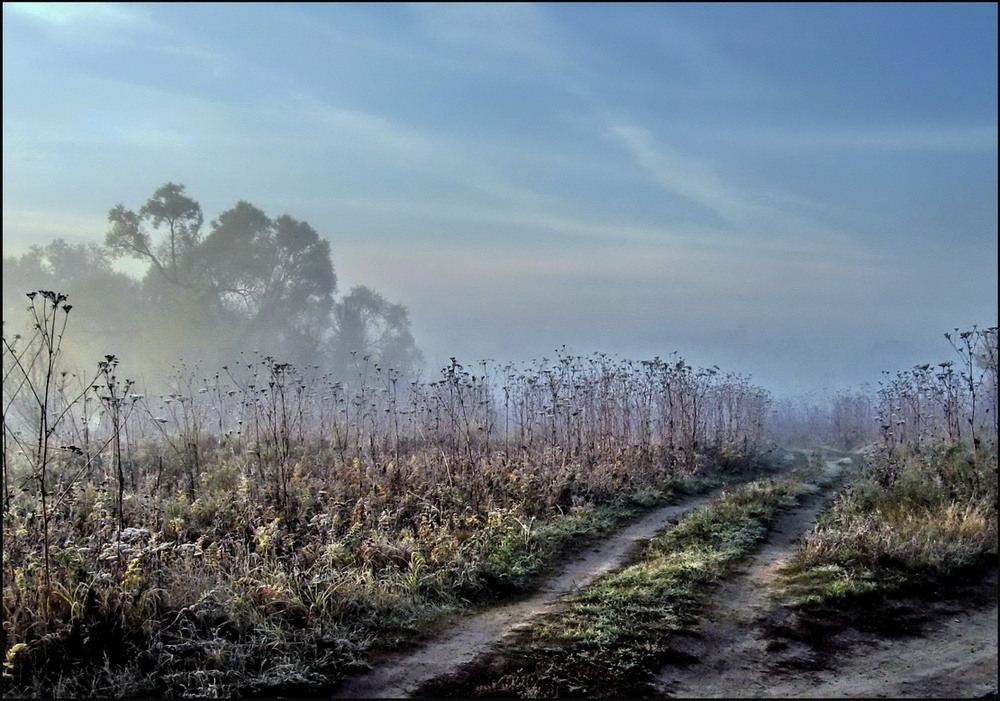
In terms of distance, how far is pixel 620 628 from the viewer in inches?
197

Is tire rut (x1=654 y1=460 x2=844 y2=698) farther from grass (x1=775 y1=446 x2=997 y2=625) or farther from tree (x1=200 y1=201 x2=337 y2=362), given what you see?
tree (x1=200 y1=201 x2=337 y2=362)

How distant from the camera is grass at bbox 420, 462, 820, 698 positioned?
4203mm

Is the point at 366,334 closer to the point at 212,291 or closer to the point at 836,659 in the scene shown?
the point at 212,291

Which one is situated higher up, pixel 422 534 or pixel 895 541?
pixel 422 534

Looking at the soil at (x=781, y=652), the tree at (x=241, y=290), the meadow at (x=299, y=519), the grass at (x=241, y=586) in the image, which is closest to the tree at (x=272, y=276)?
the tree at (x=241, y=290)

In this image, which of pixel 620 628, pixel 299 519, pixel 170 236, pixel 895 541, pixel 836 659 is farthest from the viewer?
pixel 170 236

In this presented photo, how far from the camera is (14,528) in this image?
568 cm

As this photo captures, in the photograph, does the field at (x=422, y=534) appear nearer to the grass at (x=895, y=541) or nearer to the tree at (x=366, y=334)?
the grass at (x=895, y=541)

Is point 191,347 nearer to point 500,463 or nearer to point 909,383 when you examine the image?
point 500,463

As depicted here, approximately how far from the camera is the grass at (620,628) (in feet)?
13.8

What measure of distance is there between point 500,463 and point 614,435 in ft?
11.1

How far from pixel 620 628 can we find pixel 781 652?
1.16 meters

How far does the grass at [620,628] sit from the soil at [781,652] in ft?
0.50

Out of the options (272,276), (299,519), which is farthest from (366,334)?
(299,519)
